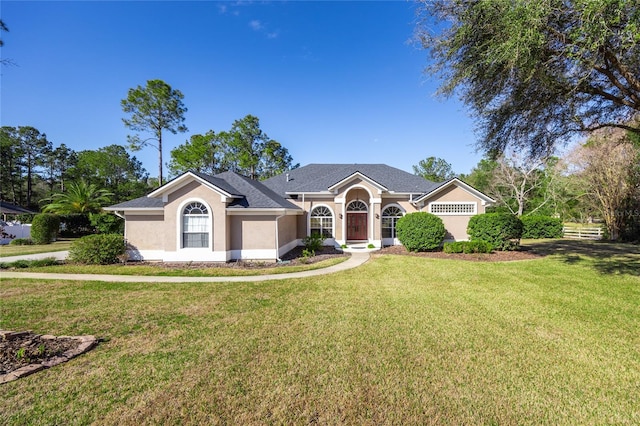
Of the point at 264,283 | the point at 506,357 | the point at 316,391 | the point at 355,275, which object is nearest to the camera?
the point at 316,391

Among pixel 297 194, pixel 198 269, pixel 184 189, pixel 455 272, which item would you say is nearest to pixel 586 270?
pixel 455 272

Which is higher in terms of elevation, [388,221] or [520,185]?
[520,185]

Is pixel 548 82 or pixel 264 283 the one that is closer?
pixel 548 82

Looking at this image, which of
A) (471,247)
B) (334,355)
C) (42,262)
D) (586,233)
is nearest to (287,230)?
(471,247)

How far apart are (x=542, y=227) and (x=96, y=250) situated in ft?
117

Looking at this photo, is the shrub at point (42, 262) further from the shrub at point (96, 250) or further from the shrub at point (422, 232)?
the shrub at point (422, 232)

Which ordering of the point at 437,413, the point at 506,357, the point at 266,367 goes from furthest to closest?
the point at 506,357, the point at 266,367, the point at 437,413

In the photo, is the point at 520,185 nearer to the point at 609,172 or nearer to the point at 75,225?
the point at 609,172

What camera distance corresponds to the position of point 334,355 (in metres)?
4.74

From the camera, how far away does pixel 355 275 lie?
10.9 m

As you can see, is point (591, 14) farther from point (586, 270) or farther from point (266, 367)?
point (266, 367)

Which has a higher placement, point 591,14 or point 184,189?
point 591,14

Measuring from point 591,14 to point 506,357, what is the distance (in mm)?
8682

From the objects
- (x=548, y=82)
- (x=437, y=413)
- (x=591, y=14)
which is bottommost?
(x=437, y=413)
